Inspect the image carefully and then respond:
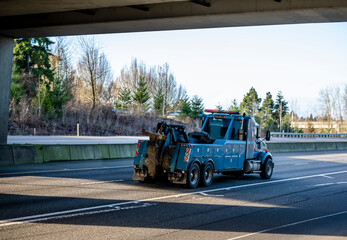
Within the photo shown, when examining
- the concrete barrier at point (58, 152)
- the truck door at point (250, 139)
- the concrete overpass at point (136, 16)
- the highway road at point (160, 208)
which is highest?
the concrete overpass at point (136, 16)

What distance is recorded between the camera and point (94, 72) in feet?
209

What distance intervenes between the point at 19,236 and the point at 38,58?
146 feet

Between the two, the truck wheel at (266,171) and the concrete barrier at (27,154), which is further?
the concrete barrier at (27,154)

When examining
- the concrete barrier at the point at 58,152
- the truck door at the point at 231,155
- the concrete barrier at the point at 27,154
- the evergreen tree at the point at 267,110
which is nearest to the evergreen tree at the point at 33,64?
the concrete barrier at the point at 58,152

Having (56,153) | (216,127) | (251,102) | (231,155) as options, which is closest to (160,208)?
(231,155)

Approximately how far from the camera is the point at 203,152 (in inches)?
533

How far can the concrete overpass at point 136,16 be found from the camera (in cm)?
1495

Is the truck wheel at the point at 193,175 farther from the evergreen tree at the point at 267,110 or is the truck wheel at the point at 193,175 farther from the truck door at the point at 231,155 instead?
the evergreen tree at the point at 267,110

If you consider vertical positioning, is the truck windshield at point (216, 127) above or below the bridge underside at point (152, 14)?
below

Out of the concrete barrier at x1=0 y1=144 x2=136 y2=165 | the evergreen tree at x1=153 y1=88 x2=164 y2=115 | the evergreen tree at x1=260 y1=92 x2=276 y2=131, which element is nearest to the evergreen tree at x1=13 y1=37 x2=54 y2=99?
the concrete barrier at x1=0 y1=144 x2=136 y2=165

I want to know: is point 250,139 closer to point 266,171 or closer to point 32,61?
point 266,171

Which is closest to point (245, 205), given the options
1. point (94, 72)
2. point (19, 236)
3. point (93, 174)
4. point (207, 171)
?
point (207, 171)

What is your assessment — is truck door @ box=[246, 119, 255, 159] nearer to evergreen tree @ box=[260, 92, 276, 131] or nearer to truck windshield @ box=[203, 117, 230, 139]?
truck windshield @ box=[203, 117, 230, 139]

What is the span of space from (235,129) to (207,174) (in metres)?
2.57
